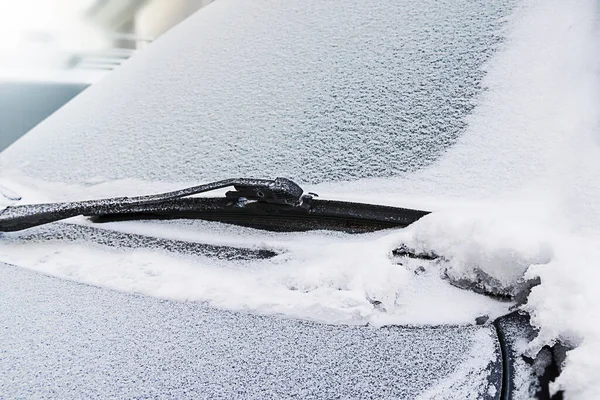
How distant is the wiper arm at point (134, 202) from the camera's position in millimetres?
1070

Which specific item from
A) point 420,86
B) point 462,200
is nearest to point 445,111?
point 420,86

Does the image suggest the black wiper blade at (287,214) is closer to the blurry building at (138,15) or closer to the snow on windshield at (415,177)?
the snow on windshield at (415,177)

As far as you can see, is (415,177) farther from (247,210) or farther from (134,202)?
(134,202)

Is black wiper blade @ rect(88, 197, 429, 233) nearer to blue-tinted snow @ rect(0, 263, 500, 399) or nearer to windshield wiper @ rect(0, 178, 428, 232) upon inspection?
windshield wiper @ rect(0, 178, 428, 232)

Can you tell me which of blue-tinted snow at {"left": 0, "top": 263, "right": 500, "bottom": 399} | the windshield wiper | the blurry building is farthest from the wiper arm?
the blurry building

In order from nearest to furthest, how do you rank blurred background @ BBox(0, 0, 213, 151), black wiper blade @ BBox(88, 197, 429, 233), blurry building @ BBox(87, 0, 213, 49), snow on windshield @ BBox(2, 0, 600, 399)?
1. snow on windshield @ BBox(2, 0, 600, 399)
2. black wiper blade @ BBox(88, 197, 429, 233)
3. blurred background @ BBox(0, 0, 213, 151)
4. blurry building @ BBox(87, 0, 213, 49)

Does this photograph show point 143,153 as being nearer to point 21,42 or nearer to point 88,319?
point 88,319

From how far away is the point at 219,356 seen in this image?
76 cm

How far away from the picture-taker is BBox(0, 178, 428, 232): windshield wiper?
1042 mm

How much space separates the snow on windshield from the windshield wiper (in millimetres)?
32

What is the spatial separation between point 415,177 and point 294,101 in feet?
1.22

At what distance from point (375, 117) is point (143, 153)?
1.79ft

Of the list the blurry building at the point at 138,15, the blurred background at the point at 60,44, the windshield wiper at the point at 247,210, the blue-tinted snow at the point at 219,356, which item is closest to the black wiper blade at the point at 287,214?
the windshield wiper at the point at 247,210

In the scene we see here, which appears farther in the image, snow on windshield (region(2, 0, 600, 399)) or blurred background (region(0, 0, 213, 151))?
blurred background (region(0, 0, 213, 151))
